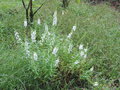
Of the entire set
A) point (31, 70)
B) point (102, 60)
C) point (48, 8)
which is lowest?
point (102, 60)

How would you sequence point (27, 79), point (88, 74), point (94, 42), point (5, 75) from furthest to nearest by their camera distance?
point (94, 42) → point (88, 74) → point (27, 79) → point (5, 75)

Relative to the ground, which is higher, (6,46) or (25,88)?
(6,46)

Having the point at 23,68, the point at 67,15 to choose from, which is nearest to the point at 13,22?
the point at 67,15

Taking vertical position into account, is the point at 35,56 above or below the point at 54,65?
above

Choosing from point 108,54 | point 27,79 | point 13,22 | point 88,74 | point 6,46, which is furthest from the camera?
point 13,22

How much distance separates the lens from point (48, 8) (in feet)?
17.4

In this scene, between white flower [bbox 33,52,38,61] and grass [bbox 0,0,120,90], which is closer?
white flower [bbox 33,52,38,61]

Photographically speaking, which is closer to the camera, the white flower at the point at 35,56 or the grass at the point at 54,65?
the white flower at the point at 35,56

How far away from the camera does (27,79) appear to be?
246 centimetres

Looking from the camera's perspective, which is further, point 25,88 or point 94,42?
point 94,42

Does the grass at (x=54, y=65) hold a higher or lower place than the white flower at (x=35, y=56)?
lower

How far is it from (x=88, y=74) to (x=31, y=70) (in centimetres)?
74

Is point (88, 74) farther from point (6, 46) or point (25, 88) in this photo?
point (6, 46)

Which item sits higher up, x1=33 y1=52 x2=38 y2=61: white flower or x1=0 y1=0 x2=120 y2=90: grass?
x1=33 y1=52 x2=38 y2=61: white flower
